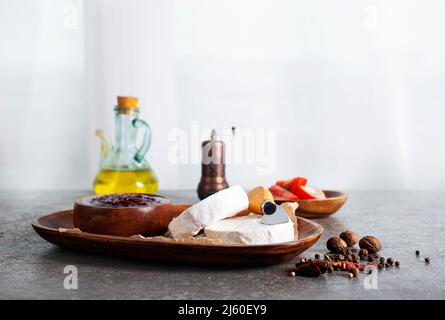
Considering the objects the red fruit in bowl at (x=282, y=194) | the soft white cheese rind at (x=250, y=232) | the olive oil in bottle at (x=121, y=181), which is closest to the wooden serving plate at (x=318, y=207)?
the red fruit in bowl at (x=282, y=194)

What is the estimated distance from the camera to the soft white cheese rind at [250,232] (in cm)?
81

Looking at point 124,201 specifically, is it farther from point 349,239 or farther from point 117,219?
point 349,239

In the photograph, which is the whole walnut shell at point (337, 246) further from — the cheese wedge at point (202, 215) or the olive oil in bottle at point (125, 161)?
the olive oil in bottle at point (125, 161)

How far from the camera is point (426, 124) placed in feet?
6.79

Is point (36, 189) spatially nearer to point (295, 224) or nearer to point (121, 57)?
point (121, 57)

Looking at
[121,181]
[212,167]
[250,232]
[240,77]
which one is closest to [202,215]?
[250,232]

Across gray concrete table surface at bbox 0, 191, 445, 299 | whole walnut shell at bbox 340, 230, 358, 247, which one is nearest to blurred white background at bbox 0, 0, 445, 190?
gray concrete table surface at bbox 0, 191, 445, 299

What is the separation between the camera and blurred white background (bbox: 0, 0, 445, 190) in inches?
80.1

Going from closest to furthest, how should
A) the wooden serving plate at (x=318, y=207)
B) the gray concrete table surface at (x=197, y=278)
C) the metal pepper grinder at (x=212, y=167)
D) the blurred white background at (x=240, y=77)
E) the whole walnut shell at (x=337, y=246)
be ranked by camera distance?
the gray concrete table surface at (x=197, y=278)
the whole walnut shell at (x=337, y=246)
the wooden serving plate at (x=318, y=207)
the metal pepper grinder at (x=212, y=167)
the blurred white background at (x=240, y=77)

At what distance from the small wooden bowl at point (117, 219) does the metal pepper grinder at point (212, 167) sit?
1.77ft

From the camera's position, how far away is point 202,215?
0.91m

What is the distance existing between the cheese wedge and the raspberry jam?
0.08 m
